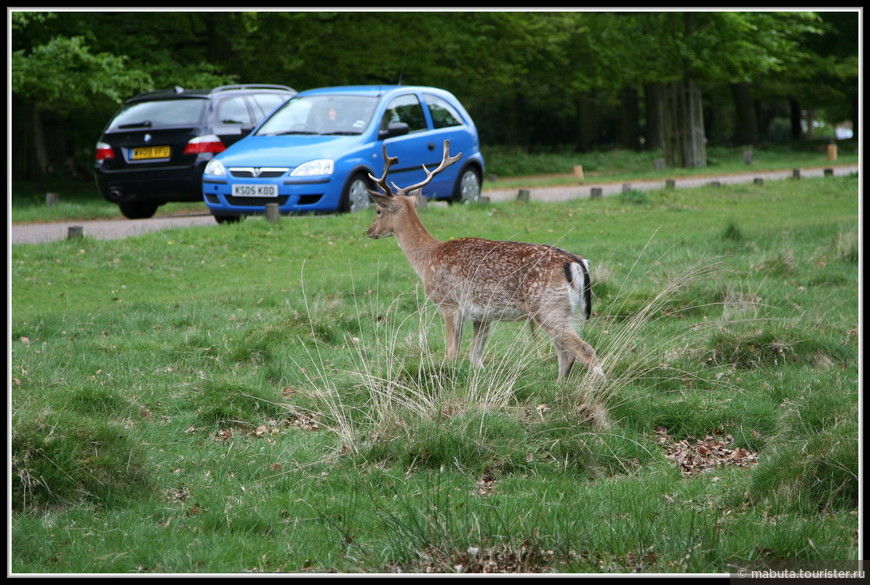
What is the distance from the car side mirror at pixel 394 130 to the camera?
15.0 metres

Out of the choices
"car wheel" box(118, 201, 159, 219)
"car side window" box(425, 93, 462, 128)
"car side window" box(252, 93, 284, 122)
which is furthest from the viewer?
"car side window" box(252, 93, 284, 122)

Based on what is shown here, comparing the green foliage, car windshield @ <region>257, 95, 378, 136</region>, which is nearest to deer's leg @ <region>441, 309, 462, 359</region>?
car windshield @ <region>257, 95, 378, 136</region>

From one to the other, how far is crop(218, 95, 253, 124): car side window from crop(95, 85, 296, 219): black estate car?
0.07 feet

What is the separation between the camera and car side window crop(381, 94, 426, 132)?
15.7 metres

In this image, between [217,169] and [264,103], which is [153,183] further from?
[264,103]

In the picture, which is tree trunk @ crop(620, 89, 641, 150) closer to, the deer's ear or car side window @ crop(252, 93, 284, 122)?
car side window @ crop(252, 93, 284, 122)

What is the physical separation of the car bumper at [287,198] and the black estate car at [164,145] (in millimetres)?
1774

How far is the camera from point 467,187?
689 inches

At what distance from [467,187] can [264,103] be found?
4.00 meters

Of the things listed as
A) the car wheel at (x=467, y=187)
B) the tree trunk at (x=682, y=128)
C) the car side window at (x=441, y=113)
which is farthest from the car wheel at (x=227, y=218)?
the tree trunk at (x=682, y=128)

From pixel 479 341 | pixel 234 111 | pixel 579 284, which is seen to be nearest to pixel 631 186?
pixel 234 111

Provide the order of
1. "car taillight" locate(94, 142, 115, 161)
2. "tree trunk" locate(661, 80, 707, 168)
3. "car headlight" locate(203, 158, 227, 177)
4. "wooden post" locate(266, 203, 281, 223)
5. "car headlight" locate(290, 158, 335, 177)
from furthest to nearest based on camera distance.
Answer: "tree trunk" locate(661, 80, 707, 168)
"car taillight" locate(94, 142, 115, 161)
"car headlight" locate(203, 158, 227, 177)
"car headlight" locate(290, 158, 335, 177)
"wooden post" locate(266, 203, 281, 223)

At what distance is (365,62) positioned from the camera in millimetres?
28516

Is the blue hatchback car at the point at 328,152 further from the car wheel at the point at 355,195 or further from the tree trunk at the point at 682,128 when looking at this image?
the tree trunk at the point at 682,128
